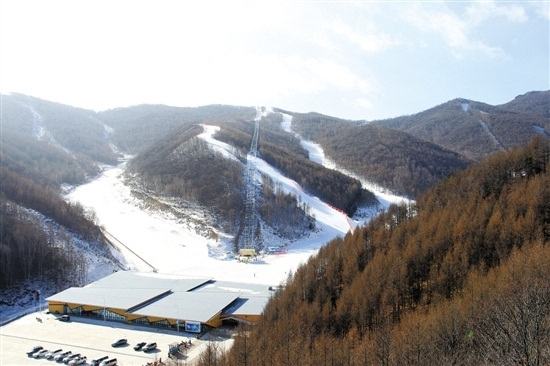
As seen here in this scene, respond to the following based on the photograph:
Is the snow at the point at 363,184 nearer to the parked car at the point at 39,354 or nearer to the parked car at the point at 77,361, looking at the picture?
the parked car at the point at 77,361

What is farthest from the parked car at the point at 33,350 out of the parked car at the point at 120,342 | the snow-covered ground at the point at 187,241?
the snow-covered ground at the point at 187,241

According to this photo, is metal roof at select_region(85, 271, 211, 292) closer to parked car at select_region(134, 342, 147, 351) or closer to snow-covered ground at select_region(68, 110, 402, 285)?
snow-covered ground at select_region(68, 110, 402, 285)

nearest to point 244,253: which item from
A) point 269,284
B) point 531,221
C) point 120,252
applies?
point 269,284

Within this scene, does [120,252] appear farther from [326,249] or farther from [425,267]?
[425,267]

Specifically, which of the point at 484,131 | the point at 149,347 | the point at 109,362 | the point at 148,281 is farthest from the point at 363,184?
the point at 484,131

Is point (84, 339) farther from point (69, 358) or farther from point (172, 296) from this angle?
point (172, 296)

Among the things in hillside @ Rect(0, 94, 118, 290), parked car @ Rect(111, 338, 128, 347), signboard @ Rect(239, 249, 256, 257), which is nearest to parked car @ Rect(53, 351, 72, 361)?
parked car @ Rect(111, 338, 128, 347)
